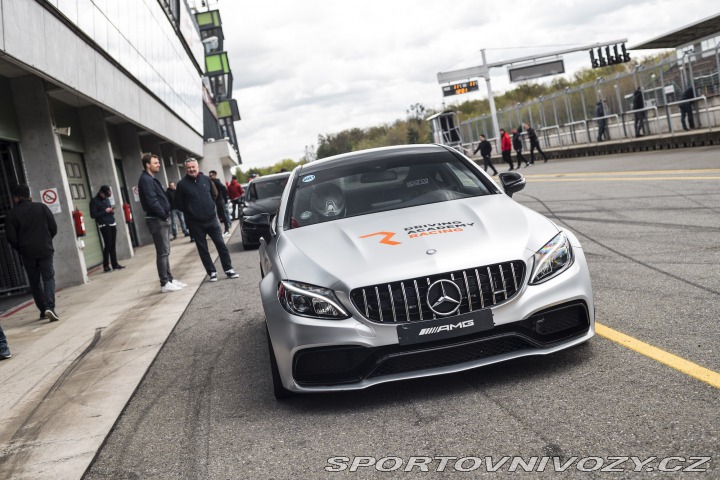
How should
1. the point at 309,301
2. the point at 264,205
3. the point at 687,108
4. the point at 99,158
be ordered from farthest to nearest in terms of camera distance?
the point at 687,108
the point at 99,158
the point at 264,205
the point at 309,301

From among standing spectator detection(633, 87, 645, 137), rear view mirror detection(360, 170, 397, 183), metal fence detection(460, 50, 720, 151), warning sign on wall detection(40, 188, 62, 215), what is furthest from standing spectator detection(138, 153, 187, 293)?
standing spectator detection(633, 87, 645, 137)

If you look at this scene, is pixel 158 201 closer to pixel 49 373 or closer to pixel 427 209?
pixel 49 373

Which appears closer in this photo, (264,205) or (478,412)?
(478,412)

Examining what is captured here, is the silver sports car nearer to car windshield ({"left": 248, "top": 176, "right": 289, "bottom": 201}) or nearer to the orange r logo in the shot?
the orange r logo

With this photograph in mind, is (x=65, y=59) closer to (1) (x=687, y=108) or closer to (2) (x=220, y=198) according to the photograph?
(2) (x=220, y=198)

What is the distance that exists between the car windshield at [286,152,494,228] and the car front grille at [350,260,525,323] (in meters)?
1.40

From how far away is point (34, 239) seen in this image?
10789mm

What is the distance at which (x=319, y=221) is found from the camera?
5.89 meters

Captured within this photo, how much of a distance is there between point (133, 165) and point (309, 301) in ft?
82.6

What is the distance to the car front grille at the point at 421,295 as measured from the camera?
4555mm

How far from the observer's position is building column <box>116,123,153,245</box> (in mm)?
28344

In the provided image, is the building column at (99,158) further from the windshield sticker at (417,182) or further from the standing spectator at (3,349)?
the windshield sticker at (417,182)

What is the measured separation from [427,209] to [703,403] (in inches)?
91.1

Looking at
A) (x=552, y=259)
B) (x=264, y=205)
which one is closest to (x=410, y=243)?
(x=552, y=259)
